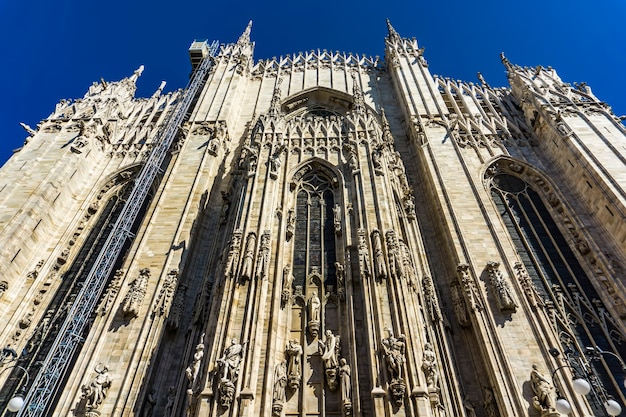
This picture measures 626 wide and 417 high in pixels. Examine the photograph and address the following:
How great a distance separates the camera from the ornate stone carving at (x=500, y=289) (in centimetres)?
1209

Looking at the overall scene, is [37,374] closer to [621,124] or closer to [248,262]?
[248,262]

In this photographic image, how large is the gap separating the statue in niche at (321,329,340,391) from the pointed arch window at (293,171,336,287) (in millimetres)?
2222

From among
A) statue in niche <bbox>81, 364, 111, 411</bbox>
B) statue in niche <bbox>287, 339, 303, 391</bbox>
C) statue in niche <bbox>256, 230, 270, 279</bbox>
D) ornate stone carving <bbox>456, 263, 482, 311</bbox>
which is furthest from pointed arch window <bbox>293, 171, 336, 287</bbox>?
statue in niche <bbox>81, 364, 111, 411</bbox>

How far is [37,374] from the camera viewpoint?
12.4 m

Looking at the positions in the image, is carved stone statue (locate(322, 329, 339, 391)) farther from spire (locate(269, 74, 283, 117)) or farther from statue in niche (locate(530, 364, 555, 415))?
spire (locate(269, 74, 283, 117))

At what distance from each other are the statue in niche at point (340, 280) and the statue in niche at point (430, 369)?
2849mm

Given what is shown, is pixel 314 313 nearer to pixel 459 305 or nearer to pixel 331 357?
pixel 331 357

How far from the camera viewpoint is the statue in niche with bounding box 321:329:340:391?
10.2m

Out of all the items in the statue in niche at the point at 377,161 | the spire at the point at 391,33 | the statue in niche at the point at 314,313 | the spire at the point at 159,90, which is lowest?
the statue in niche at the point at 314,313

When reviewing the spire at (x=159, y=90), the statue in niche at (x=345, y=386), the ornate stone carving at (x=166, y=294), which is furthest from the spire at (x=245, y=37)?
the statue in niche at (x=345, y=386)

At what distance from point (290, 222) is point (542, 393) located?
28.1ft

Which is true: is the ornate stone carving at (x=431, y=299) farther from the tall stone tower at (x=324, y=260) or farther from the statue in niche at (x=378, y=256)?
the statue in niche at (x=378, y=256)

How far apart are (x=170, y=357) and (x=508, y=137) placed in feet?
54.9

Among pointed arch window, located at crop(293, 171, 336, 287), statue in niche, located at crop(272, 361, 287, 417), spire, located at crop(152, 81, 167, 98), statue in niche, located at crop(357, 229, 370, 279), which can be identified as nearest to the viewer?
statue in niche, located at crop(272, 361, 287, 417)
